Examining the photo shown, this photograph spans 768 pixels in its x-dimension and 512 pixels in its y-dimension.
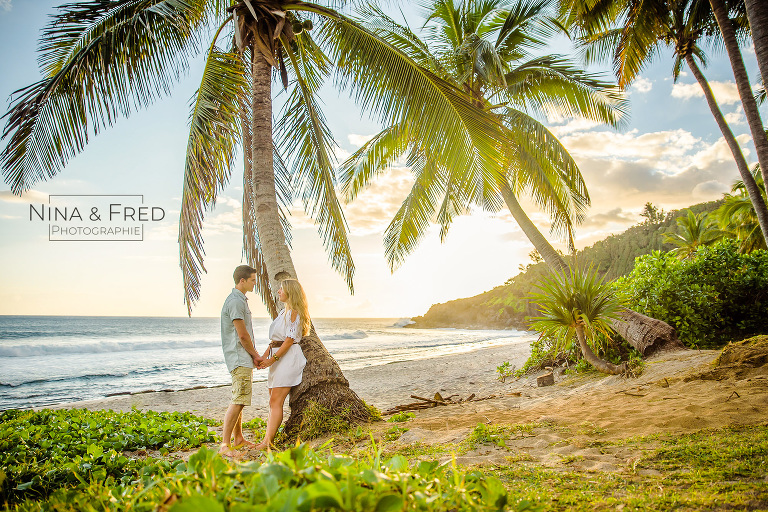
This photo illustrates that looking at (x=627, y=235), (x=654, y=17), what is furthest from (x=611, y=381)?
(x=627, y=235)

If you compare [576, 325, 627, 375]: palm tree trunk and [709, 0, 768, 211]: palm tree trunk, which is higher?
[709, 0, 768, 211]: palm tree trunk

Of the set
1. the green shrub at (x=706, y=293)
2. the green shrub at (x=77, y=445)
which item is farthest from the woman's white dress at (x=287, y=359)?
the green shrub at (x=706, y=293)

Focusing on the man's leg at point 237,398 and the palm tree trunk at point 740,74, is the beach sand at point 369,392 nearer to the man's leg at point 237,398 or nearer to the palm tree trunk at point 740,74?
the man's leg at point 237,398

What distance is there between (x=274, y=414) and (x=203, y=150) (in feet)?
12.0

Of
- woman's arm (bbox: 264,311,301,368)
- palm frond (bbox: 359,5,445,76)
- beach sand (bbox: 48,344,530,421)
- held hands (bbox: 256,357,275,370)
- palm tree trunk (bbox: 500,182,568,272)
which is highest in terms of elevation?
palm frond (bbox: 359,5,445,76)

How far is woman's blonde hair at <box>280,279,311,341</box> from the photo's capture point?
4195 mm

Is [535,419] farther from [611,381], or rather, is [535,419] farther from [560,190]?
[560,190]

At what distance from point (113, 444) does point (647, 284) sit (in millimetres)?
8962

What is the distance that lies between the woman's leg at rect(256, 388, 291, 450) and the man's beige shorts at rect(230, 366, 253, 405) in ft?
0.80

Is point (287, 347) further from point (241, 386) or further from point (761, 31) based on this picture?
point (761, 31)

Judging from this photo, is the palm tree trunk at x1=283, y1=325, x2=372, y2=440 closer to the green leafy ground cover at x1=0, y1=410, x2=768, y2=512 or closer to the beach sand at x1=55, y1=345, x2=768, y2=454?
the green leafy ground cover at x1=0, y1=410, x2=768, y2=512

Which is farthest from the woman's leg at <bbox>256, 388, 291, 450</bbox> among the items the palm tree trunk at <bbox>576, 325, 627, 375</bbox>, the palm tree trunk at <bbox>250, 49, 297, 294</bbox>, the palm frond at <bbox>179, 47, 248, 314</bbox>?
the palm tree trunk at <bbox>576, 325, 627, 375</bbox>

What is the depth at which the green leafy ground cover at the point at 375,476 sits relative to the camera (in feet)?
2.85

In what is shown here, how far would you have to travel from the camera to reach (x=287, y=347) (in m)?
4.14
